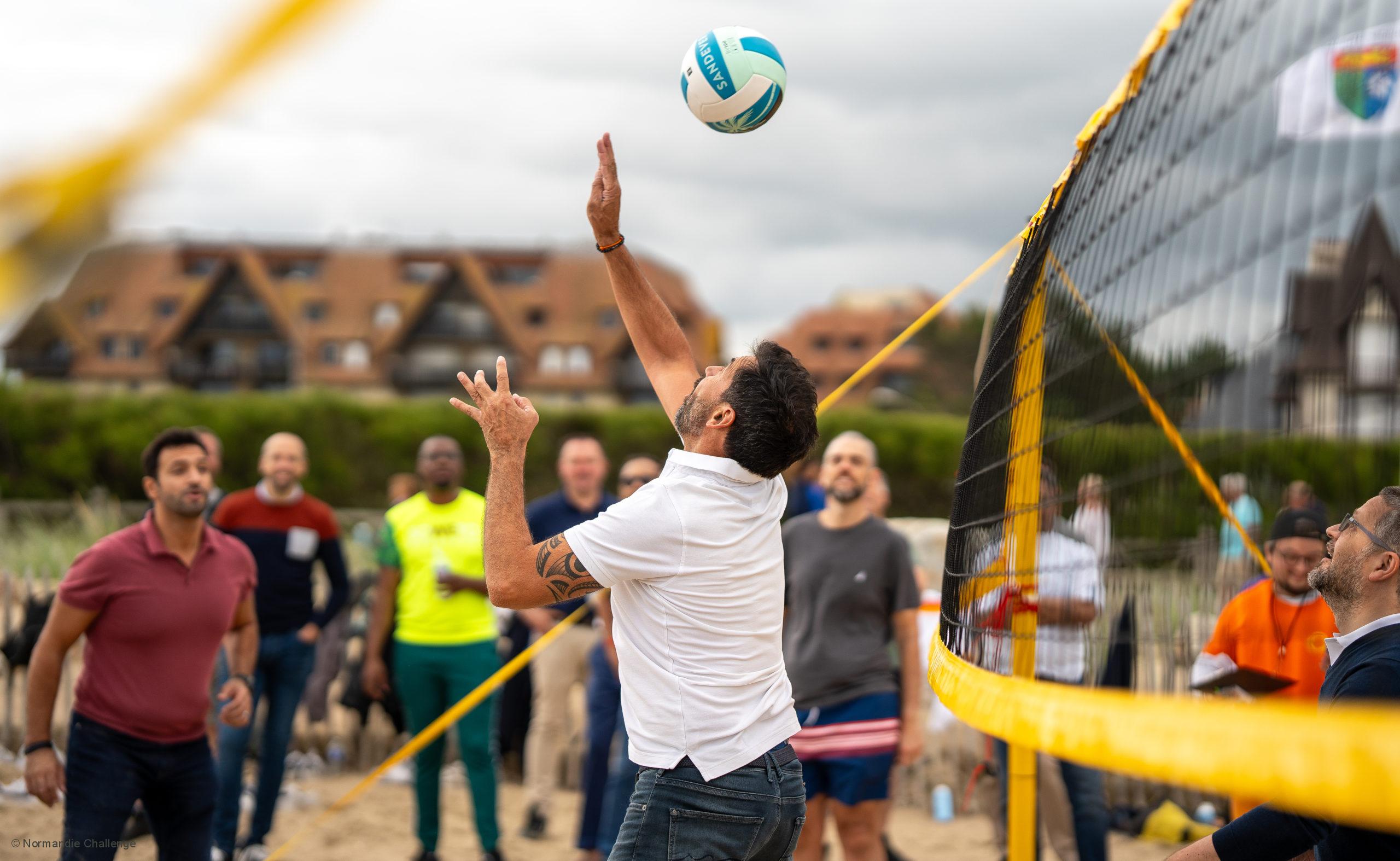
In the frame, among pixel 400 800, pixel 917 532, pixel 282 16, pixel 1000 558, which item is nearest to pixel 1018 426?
pixel 1000 558

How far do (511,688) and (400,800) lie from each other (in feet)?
3.55

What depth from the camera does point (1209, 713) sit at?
5.42ft

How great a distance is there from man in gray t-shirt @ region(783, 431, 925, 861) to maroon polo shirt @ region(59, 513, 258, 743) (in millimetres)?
→ 2244

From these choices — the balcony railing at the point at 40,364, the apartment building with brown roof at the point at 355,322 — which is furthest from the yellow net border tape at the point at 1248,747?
the balcony railing at the point at 40,364

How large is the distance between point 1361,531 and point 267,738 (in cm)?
516

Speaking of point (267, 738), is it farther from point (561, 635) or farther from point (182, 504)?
point (182, 504)

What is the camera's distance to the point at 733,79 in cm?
367

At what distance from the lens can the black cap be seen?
14.3 feet

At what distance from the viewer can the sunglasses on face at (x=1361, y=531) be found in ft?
9.48

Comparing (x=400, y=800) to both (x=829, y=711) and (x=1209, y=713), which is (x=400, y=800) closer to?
(x=829, y=711)

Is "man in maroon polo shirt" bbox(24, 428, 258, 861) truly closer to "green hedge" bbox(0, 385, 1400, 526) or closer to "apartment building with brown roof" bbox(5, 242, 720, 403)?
"green hedge" bbox(0, 385, 1400, 526)

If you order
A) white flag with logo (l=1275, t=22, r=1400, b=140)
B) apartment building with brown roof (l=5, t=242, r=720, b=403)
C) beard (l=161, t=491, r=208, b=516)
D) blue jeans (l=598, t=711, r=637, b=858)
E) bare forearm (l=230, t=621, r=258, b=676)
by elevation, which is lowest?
blue jeans (l=598, t=711, r=637, b=858)

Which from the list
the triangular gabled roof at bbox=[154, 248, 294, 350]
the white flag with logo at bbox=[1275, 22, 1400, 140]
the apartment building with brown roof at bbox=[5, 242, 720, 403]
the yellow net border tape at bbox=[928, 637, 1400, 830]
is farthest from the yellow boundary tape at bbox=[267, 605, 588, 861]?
the triangular gabled roof at bbox=[154, 248, 294, 350]

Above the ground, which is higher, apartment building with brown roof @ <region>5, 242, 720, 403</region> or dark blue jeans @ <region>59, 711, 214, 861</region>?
apartment building with brown roof @ <region>5, 242, 720, 403</region>
